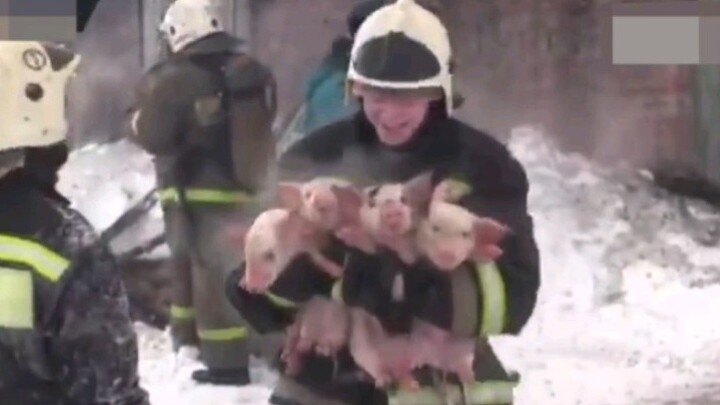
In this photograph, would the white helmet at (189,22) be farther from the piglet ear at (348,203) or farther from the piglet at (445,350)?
the piglet at (445,350)

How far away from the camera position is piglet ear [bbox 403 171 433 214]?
58.4 inches

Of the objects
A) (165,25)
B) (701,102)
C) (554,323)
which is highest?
(165,25)

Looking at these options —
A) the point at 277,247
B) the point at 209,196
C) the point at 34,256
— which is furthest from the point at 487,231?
the point at 34,256

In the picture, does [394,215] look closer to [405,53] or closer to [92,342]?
[405,53]

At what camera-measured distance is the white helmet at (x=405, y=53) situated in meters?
1.46

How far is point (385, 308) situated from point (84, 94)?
1.50 ft

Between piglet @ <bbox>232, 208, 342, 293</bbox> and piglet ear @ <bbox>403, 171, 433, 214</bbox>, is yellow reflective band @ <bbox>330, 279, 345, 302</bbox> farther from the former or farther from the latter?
piglet ear @ <bbox>403, 171, 433, 214</bbox>

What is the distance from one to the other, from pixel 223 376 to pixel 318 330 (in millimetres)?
178

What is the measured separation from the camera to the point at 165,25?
1.65 metres

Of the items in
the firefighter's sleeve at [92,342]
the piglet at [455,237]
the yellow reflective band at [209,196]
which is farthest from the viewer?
the yellow reflective band at [209,196]

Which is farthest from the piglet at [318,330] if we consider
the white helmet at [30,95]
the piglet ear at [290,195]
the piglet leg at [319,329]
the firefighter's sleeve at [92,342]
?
the white helmet at [30,95]

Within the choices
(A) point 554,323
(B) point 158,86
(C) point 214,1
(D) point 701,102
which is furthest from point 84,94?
(D) point 701,102

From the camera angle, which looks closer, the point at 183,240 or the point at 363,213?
the point at 363,213

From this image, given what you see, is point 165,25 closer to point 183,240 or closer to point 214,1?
point 214,1
